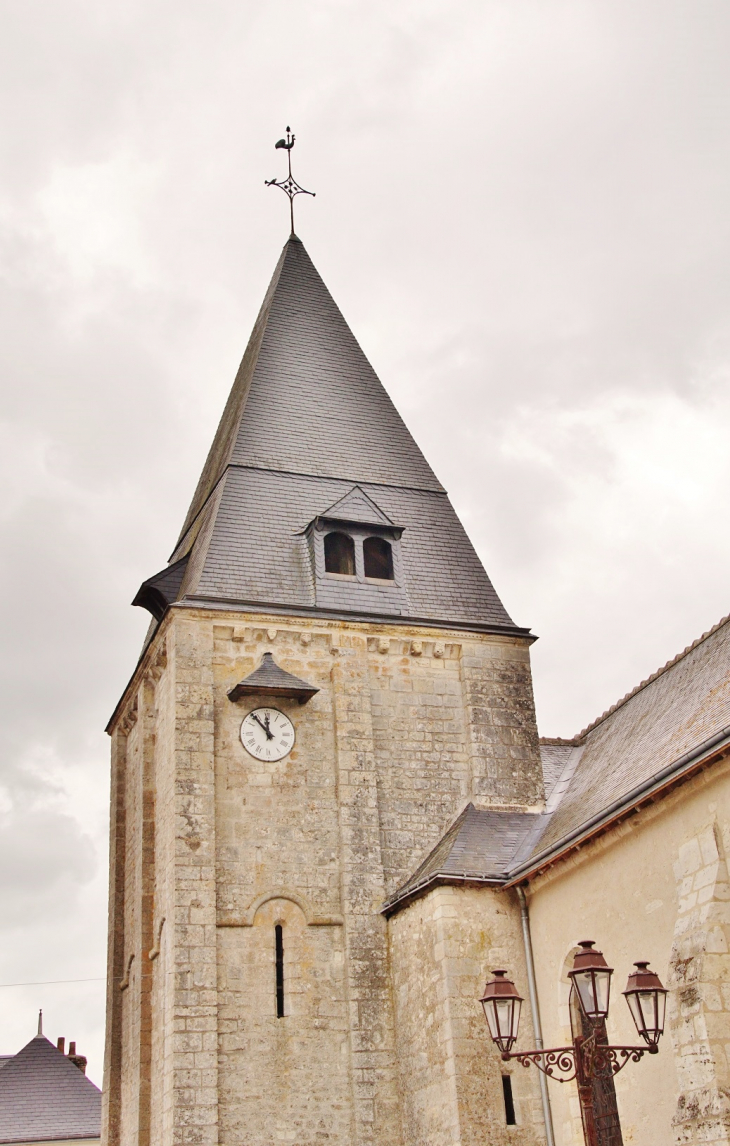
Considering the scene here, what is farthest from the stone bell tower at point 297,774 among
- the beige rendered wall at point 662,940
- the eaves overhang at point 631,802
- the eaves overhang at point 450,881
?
the eaves overhang at point 631,802

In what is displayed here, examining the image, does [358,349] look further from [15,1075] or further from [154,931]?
[15,1075]

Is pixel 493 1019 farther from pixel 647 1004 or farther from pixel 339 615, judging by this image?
pixel 339 615

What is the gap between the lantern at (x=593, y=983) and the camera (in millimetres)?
8414

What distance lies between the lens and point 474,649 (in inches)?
725

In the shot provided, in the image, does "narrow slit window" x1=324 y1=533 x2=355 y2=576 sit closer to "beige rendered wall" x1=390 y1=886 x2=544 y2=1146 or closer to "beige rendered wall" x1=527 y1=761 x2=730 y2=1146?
"beige rendered wall" x1=390 y1=886 x2=544 y2=1146

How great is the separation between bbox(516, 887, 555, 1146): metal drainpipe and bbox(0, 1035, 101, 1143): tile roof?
17694 millimetres

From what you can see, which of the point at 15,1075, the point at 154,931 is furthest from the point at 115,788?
the point at 15,1075

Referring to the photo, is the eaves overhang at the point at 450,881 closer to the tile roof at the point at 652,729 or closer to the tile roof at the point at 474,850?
the tile roof at the point at 474,850

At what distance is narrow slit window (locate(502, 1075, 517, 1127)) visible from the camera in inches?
540

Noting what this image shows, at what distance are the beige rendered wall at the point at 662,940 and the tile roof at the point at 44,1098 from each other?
60.4ft

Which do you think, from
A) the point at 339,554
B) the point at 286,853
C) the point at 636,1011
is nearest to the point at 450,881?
the point at 286,853

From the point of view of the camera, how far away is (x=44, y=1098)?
29.7 meters

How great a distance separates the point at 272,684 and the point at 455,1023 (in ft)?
17.1

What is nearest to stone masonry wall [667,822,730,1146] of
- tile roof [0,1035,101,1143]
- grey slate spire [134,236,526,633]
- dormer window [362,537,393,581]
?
grey slate spire [134,236,526,633]
